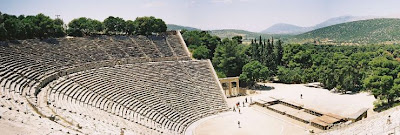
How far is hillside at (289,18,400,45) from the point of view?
149m

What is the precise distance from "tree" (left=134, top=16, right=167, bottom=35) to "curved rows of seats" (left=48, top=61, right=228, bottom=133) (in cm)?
1221

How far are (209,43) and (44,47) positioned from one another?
29758 mm

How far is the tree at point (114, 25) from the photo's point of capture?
159ft

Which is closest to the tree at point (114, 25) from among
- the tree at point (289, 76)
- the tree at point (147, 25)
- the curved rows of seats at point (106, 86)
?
the tree at point (147, 25)

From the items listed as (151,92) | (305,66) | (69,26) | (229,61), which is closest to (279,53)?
(305,66)

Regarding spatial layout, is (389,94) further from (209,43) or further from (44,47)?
(44,47)

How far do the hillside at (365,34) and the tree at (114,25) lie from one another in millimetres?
125764

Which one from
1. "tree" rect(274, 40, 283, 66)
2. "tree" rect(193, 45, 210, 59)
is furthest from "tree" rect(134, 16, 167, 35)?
"tree" rect(274, 40, 283, 66)

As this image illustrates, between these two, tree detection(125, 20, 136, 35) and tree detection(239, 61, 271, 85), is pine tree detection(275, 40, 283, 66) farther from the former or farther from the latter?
tree detection(125, 20, 136, 35)

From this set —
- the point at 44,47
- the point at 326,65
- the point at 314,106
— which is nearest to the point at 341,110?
the point at 314,106

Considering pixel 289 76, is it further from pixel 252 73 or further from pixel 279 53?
pixel 279 53

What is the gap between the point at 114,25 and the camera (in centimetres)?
4909

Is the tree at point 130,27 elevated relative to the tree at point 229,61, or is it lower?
elevated

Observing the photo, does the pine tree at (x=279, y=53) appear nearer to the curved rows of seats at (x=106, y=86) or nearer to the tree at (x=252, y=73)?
the tree at (x=252, y=73)
